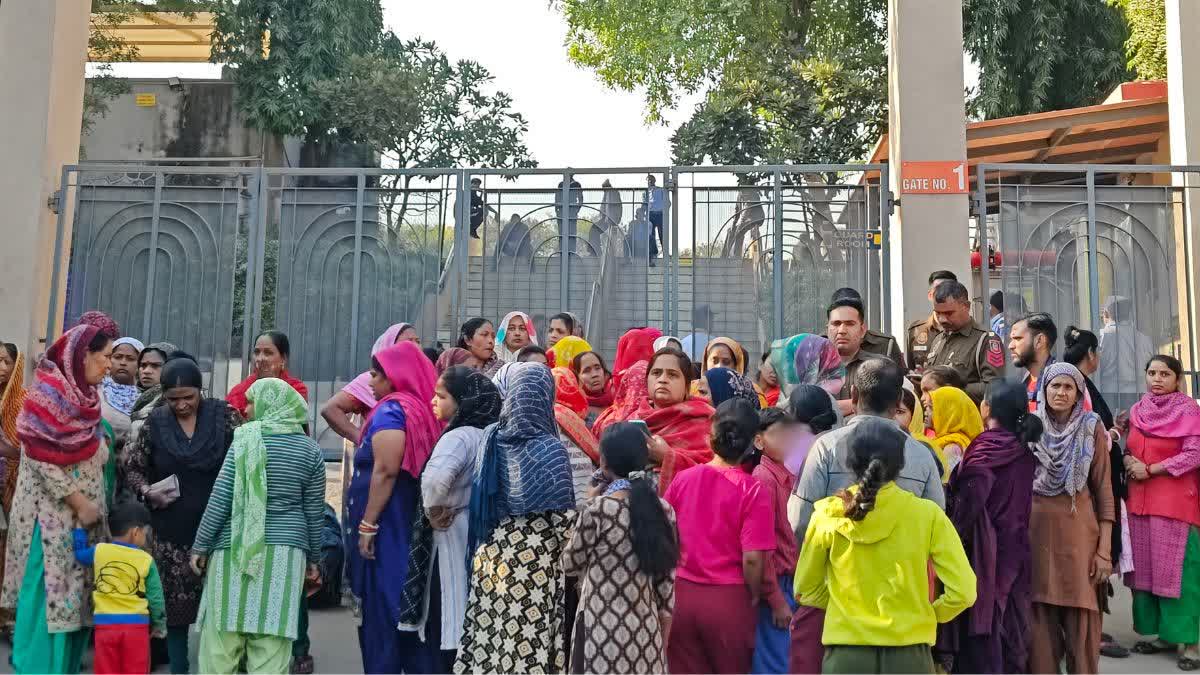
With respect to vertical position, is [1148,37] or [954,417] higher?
[1148,37]

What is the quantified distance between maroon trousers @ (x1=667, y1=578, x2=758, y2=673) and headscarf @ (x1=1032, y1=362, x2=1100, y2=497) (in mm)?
1958

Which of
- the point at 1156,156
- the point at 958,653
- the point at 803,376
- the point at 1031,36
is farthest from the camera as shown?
the point at 1031,36

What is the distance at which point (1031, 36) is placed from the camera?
1847cm

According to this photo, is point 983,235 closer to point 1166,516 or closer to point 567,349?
point 1166,516

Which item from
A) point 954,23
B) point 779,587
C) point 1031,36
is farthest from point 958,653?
point 1031,36

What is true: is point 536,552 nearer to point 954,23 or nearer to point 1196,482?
point 1196,482

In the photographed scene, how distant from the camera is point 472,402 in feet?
16.1

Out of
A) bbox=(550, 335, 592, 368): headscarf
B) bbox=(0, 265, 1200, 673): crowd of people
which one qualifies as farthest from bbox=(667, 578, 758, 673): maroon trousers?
bbox=(550, 335, 592, 368): headscarf

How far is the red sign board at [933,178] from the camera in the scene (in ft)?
28.8

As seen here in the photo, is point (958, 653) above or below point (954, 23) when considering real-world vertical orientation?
below

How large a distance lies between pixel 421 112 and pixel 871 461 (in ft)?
57.4

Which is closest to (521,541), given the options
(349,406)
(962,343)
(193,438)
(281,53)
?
(193,438)

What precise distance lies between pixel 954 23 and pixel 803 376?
423 centimetres

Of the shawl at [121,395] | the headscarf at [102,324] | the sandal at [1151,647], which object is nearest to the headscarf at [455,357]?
the headscarf at [102,324]
